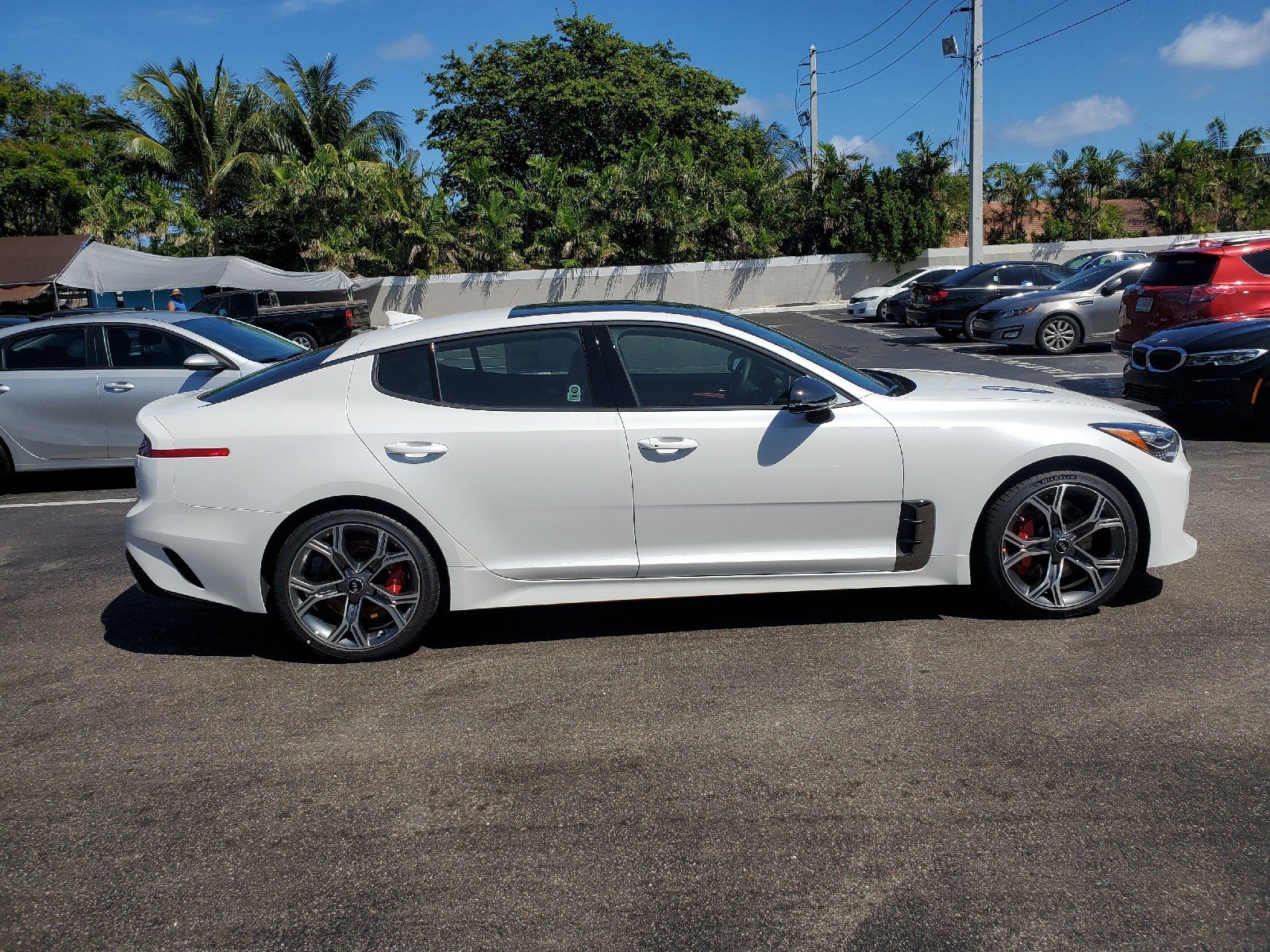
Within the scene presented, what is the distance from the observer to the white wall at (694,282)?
3622 cm

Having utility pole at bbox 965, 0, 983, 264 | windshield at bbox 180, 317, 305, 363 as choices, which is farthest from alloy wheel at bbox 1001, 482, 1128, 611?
utility pole at bbox 965, 0, 983, 264

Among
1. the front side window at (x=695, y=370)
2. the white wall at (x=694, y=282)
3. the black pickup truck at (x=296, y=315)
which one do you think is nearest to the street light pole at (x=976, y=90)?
the white wall at (x=694, y=282)

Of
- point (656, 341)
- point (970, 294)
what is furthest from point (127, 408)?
point (970, 294)

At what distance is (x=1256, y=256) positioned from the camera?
1258 centimetres

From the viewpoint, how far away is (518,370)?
4.97 m

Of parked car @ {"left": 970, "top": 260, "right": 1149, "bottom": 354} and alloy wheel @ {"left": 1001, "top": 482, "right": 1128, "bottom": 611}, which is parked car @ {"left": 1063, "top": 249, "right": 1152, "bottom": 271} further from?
alloy wheel @ {"left": 1001, "top": 482, "right": 1128, "bottom": 611}

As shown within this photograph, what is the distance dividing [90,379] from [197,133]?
113 feet

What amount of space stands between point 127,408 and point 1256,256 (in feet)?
38.7

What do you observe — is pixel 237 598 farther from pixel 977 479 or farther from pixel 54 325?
pixel 54 325

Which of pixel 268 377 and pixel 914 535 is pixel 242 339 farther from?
pixel 914 535

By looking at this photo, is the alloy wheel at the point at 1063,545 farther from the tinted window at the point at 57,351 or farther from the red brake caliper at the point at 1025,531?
the tinted window at the point at 57,351

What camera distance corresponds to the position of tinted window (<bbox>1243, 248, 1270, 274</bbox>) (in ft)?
40.8

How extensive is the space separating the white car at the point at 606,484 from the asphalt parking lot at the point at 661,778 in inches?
12.4

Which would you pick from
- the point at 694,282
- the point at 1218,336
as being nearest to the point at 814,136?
the point at 694,282
